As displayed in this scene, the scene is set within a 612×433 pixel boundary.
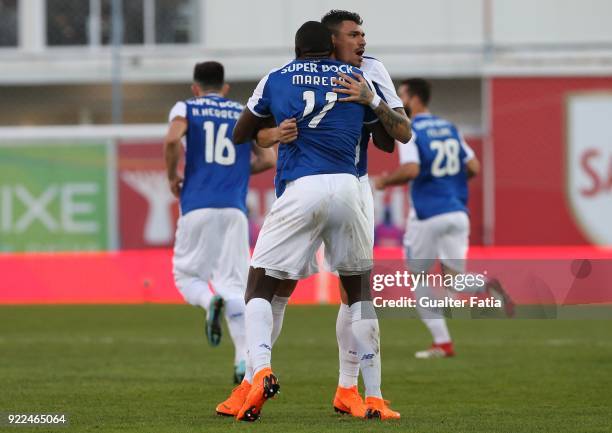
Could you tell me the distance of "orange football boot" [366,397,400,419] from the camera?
25.1 ft

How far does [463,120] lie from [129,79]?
6.95 meters

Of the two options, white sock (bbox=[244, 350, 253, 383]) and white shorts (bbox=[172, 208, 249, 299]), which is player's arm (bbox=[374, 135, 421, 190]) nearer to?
white shorts (bbox=[172, 208, 249, 299])

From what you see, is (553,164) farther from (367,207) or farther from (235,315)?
(367,207)

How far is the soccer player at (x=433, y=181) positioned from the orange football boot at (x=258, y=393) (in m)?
5.49

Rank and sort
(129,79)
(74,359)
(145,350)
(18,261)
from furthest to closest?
(129,79)
(18,261)
(145,350)
(74,359)

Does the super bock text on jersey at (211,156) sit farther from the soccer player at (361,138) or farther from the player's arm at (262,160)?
the soccer player at (361,138)

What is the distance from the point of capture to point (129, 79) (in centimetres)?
2853

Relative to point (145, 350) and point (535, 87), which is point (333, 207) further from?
point (535, 87)

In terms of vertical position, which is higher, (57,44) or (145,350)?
(57,44)

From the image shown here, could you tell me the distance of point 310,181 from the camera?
290 inches

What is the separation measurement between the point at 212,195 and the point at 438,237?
11.2 ft

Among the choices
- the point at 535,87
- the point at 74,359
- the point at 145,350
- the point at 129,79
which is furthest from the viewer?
the point at 129,79

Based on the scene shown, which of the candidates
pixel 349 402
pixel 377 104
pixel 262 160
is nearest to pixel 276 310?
pixel 349 402

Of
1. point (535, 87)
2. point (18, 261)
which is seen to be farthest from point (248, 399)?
point (535, 87)
